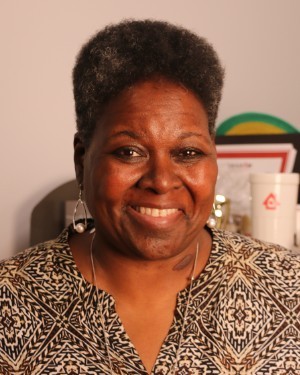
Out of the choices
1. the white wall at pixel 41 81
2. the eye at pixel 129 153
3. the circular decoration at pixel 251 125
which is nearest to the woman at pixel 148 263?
the eye at pixel 129 153

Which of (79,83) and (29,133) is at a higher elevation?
(79,83)

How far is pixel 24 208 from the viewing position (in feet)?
5.77

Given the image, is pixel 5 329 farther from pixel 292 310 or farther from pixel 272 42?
pixel 272 42

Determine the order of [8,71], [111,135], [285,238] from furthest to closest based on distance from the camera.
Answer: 1. [8,71]
2. [285,238]
3. [111,135]

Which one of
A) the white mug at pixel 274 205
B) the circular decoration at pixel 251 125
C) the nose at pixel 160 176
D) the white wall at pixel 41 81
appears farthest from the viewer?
the circular decoration at pixel 251 125

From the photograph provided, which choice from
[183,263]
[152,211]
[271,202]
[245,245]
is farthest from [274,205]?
[152,211]

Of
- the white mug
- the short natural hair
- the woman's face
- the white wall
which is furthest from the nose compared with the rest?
the white wall

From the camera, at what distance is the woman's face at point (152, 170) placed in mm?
989

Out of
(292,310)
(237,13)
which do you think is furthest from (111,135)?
(237,13)

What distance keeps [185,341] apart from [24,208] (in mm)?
838

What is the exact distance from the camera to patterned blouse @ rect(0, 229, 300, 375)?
1.04 meters

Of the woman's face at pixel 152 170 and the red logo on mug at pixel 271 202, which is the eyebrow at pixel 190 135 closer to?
the woman's face at pixel 152 170

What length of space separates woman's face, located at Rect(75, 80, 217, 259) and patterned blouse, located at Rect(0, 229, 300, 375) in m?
0.13

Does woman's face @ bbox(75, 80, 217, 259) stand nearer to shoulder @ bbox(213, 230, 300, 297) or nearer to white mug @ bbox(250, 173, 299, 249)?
shoulder @ bbox(213, 230, 300, 297)
